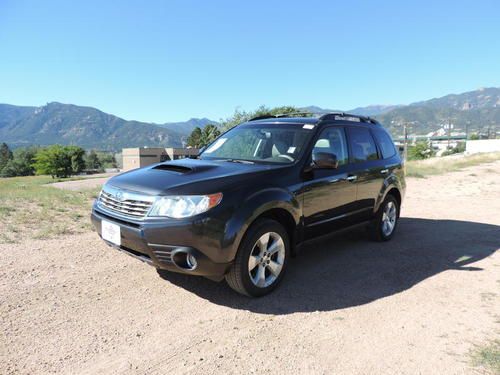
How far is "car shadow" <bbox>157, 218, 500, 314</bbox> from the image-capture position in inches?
143

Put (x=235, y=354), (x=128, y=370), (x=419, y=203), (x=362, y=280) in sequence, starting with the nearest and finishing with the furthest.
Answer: (x=128, y=370) → (x=235, y=354) → (x=362, y=280) → (x=419, y=203)

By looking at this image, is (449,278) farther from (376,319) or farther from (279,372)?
(279,372)

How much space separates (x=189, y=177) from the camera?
3.46m

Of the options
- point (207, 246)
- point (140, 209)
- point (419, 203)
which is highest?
point (140, 209)

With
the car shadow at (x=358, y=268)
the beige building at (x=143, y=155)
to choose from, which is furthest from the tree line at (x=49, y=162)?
the car shadow at (x=358, y=268)

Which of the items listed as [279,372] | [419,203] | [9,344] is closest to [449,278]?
[279,372]

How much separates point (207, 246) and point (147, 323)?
2.69 ft

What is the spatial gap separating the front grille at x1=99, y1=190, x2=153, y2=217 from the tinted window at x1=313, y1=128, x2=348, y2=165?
79.7 inches

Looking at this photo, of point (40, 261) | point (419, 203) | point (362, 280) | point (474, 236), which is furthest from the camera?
point (419, 203)

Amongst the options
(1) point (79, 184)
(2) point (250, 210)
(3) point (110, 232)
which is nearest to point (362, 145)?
(2) point (250, 210)

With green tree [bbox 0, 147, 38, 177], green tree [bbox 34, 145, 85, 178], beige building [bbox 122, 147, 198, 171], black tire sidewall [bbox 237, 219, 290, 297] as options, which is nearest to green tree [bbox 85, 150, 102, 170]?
green tree [bbox 0, 147, 38, 177]

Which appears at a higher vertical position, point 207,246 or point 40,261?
point 207,246

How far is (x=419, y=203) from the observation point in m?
10.1

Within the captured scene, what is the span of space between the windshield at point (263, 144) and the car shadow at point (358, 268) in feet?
3.52
